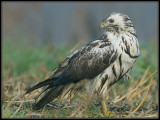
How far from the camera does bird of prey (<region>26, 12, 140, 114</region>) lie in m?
5.37

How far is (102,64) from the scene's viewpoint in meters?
5.39

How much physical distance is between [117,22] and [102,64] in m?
0.65

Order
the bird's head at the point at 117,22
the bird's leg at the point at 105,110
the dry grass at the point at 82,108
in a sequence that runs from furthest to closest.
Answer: the bird's head at the point at 117,22 → the bird's leg at the point at 105,110 → the dry grass at the point at 82,108

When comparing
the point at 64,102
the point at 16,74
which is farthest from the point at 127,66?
the point at 16,74

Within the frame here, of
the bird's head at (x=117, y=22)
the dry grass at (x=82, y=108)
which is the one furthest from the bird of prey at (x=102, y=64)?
the dry grass at (x=82, y=108)

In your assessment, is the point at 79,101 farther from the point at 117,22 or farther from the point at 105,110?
A: the point at 117,22

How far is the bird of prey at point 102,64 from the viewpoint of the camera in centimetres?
537

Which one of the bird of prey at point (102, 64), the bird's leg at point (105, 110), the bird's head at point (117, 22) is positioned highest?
the bird's head at point (117, 22)

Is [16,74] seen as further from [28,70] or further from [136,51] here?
[136,51]

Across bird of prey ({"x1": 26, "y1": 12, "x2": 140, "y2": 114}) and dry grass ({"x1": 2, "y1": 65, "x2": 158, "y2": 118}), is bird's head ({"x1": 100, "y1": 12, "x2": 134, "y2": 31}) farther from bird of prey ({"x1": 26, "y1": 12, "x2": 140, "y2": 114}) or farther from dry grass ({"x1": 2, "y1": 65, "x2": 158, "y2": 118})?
dry grass ({"x1": 2, "y1": 65, "x2": 158, "y2": 118})

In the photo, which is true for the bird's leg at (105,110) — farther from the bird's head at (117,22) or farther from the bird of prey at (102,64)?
the bird's head at (117,22)

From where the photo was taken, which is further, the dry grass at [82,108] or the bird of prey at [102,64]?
→ the bird of prey at [102,64]

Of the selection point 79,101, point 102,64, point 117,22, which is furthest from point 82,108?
point 117,22

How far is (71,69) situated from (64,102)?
0.52 m
